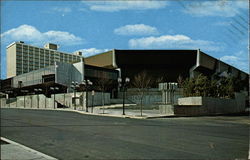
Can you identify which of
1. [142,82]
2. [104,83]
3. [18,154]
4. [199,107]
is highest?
[142,82]

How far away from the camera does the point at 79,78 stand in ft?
278

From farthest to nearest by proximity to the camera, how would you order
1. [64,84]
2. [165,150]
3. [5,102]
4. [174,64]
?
1. [174,64]
2. [5,102]
3. [64,84]
4. [165,150]

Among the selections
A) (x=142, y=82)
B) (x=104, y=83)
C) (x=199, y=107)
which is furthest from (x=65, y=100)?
(x=199, y=107)

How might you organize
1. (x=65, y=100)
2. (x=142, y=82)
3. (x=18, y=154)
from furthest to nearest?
(x=142, y=82)
(x=65, y=100)
(x=18, y=154)

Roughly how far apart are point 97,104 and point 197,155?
57069 millimetres

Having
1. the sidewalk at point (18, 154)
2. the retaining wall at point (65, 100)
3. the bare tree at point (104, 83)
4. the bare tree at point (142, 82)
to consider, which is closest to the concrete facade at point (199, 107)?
the retaining wall at point (65, 100)

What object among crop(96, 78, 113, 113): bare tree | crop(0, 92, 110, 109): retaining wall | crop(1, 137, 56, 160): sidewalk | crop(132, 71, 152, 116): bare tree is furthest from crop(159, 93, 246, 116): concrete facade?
crop(96, 78, 113, 113): bare tree

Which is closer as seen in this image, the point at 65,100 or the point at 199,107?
the point at 199,107

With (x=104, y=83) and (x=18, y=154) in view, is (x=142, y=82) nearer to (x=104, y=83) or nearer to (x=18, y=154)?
(x=104, y=83)

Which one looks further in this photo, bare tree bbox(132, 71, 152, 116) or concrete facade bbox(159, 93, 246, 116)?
bare tree bbox(132, 71, 152, 116)

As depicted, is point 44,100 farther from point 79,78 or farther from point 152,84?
point 152,84

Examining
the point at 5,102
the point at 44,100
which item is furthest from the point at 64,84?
the point at 5,102

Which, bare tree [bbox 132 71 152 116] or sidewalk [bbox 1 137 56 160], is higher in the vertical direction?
bare tree [bbox 132 71 152 116]

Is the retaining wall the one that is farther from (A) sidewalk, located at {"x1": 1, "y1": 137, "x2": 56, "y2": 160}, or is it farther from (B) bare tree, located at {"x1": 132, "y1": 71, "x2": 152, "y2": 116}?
(A) sidewalk, located at {"x1": 1, "y1": 137, "x2": 56, "y2": 160}
